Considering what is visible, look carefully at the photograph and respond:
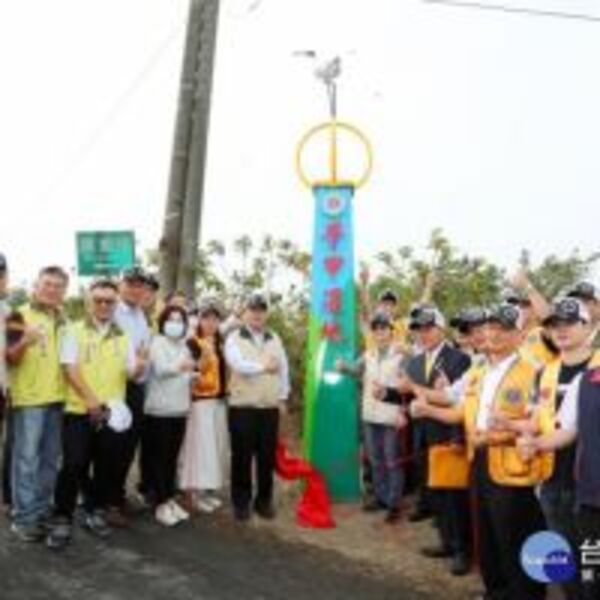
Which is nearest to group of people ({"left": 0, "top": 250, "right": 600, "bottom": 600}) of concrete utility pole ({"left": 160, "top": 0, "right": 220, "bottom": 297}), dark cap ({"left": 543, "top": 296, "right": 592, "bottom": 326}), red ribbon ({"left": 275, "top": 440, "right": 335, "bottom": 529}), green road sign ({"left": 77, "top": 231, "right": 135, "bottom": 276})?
dark cap ({"left": 543, "top": 296, "right": 592, "bottom": 326})

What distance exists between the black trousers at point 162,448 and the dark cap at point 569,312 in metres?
4.12

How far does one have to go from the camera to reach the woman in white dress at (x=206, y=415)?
9516 mm

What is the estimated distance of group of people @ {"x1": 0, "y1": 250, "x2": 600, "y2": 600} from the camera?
610 centimetres

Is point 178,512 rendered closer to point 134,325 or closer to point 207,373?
point 207,373

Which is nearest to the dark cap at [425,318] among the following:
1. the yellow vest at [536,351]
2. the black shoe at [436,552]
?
the yellow vest at [536,351]

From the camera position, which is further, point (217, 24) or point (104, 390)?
point (217, 24)

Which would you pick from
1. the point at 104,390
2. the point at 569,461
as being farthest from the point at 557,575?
the point at 104,390

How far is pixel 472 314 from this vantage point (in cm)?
780

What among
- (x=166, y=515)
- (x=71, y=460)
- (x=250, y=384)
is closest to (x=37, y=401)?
(x=71, y=460)

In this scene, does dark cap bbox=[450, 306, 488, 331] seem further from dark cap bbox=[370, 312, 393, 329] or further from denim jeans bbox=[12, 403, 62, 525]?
denim jeans bbox=[12, 403, 62, 525]

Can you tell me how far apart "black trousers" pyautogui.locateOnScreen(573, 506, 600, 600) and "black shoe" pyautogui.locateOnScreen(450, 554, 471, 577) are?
2.07 meters

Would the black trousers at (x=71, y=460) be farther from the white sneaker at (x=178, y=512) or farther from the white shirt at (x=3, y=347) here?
the white sneaker at (x=178, y=512)

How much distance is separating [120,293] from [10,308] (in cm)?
103

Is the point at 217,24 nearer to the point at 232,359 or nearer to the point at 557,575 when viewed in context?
the point at 232,359
